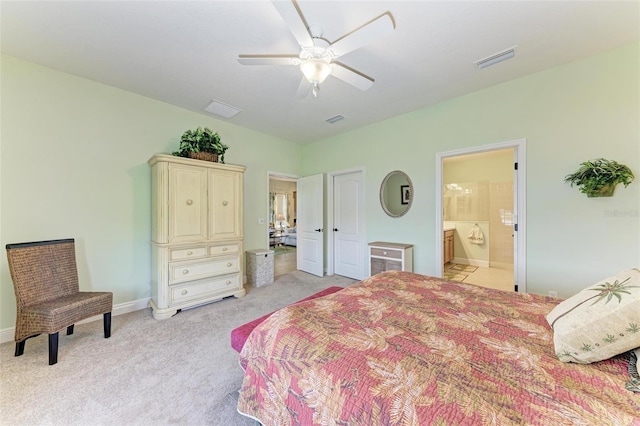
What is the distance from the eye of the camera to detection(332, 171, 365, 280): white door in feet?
14.4

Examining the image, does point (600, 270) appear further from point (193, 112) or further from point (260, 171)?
point (193, 112)

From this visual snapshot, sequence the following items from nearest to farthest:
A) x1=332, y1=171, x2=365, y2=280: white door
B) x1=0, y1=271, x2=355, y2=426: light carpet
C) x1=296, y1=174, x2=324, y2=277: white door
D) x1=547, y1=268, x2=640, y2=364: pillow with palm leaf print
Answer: x1=547, y1=268, x2=640, y2=364: pillow with palm leaf print
x1=0, y1=271, x2=355, y2=426: light carpet
x1=332, y1=171, x2=365, y2=280: white door
x1=296, y1=174, x2=324, y2=277: white door

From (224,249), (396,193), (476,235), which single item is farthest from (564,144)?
(224,249)

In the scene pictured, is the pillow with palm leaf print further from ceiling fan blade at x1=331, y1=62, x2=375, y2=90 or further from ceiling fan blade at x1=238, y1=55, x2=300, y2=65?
ceiling fan blade at x1=238, y1=55, x2=300, y2=65

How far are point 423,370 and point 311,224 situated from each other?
4101 millimetres

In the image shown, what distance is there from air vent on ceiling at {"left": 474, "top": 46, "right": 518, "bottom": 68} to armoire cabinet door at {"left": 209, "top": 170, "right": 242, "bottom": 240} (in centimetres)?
321

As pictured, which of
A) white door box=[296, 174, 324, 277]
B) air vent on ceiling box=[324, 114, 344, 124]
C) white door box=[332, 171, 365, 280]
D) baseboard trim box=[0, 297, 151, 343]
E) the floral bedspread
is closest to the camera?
the floral bedspread

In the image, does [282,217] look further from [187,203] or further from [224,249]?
[187,203]

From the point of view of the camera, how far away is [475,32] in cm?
204

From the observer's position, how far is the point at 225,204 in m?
3.39

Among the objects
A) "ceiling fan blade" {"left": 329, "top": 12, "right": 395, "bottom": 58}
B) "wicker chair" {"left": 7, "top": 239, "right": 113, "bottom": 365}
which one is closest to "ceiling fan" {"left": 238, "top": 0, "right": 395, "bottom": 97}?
"ceiling fan blade" {"left": 329, "top": 12, "right": 395, "bottom": 58}

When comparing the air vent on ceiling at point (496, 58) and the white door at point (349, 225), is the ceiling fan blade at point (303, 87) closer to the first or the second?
the air vent on ceiling at point (496, 58)

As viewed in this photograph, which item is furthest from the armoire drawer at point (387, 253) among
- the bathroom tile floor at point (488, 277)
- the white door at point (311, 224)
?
the bathroom tile floor at point (488, 277)

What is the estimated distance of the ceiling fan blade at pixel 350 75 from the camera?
1940 millimetres
